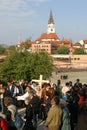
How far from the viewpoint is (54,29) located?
16375 cm

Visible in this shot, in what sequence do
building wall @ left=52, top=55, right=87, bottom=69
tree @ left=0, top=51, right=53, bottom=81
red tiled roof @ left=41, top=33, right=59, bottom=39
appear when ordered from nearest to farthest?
tree @ left=0, top=51, right=53, bottom=81, building wall @ left=52, top=55, right=87, bottom=69, red tiled roof @ left=41, top=33, right=59, bottom=39

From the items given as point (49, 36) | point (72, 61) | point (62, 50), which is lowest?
point (72, 61)

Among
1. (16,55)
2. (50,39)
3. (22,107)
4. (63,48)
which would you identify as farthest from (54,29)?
(22,107)

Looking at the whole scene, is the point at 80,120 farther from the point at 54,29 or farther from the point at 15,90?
the point at 54,29

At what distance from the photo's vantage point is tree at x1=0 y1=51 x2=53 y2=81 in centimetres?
2559

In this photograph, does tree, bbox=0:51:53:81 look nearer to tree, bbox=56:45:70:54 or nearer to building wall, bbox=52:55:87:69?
building wall, bbox=52:55:87:69

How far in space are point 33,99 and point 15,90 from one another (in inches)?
136

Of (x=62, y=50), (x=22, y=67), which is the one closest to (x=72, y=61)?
(x=62, y=50)

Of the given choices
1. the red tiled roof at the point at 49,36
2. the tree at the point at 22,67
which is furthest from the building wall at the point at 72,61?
the tree at the point at 22,67

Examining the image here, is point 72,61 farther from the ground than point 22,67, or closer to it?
closer to it

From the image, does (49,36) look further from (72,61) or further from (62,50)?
(72,61)

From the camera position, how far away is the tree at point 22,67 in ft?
84.0

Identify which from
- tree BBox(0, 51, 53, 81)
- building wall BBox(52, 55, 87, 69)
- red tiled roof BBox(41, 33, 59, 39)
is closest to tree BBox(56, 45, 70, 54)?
building wall BBox(52, 55, 87, 69)

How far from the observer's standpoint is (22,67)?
2573 centimetres
